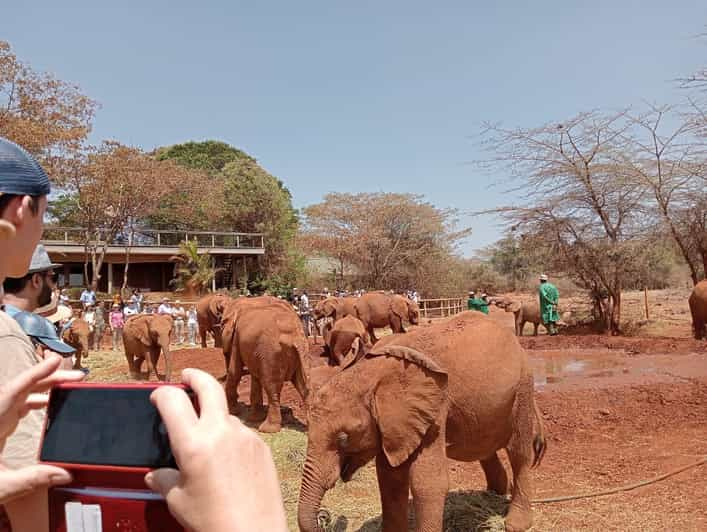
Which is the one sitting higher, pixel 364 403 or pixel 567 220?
pixel 567 220

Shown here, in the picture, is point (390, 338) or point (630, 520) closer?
point (390, 338)

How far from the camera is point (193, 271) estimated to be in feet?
102

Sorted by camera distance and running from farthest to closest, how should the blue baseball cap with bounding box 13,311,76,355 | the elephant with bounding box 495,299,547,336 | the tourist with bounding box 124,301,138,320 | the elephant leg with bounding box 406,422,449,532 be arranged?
the elephant with bounding box 495,299,547,336, the tourist with bounding box 124,301,138,320, the elephant leg with bounding box 406,422,449,532, the blue baseball cap with bounding box 13,311,76,355

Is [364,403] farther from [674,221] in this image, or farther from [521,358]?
[674,221]

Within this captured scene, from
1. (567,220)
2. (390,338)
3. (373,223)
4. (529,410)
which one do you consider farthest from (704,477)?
(373,223)

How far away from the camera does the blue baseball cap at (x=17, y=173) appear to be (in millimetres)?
1265

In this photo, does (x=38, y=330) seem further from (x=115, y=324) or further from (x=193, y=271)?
(x=193, y=271)

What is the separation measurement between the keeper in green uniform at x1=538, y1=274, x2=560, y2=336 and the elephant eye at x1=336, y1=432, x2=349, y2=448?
659 inches

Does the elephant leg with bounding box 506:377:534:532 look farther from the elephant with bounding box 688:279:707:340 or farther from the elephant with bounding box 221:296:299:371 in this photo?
the elephant with bounding box 688:279:707:340

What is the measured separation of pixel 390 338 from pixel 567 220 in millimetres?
17214

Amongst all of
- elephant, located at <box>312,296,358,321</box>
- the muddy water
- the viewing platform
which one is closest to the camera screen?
the muddy water

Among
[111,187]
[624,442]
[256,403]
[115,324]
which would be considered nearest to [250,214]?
[111,187]

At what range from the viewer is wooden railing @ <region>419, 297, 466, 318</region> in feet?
101

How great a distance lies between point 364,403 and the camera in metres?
4.08
